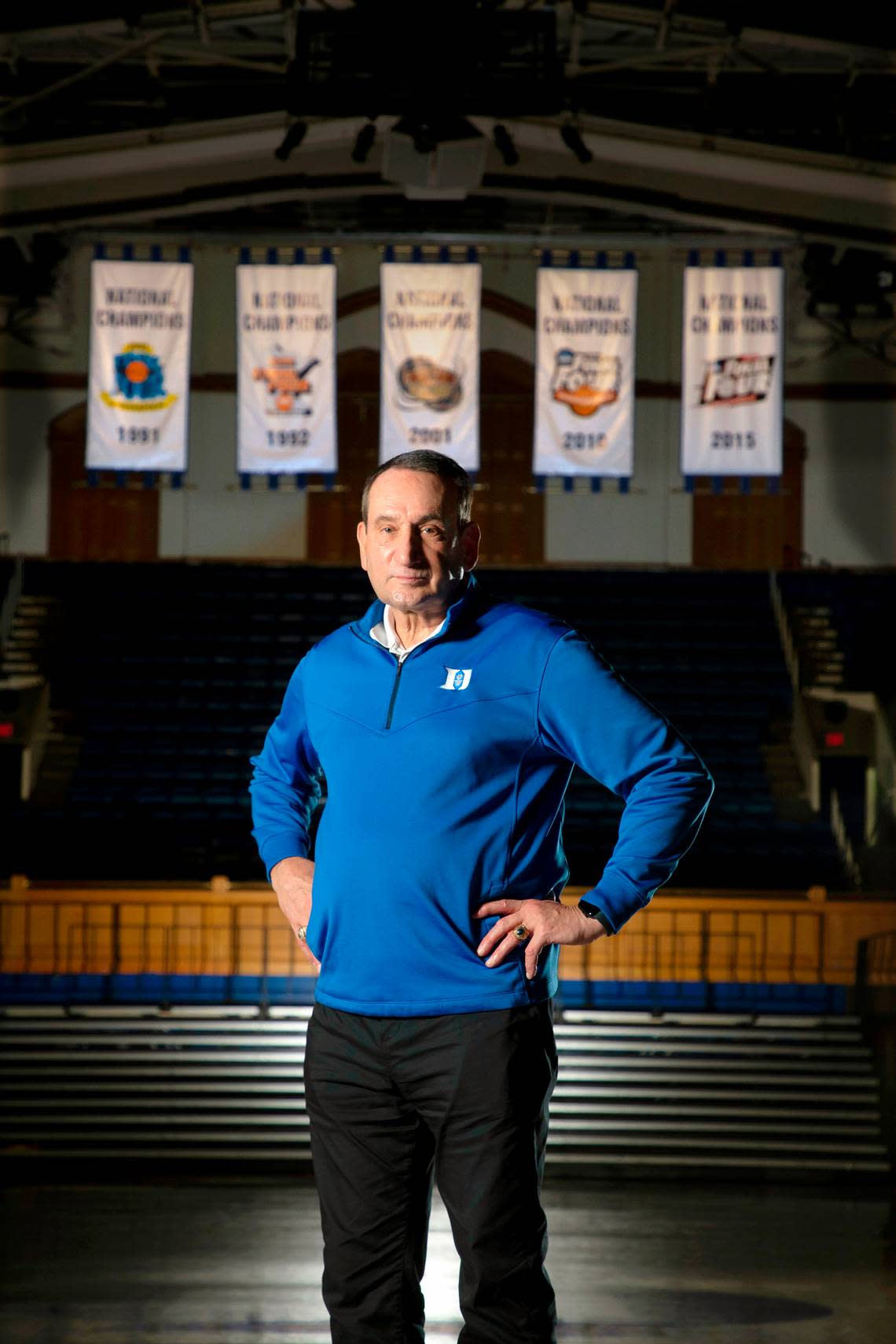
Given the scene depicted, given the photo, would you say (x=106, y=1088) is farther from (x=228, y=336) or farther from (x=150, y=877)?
(x=228, y=336)

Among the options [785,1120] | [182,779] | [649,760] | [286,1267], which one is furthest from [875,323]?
[649,760]

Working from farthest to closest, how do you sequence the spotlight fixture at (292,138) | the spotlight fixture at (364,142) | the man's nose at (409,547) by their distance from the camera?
the spotlight fixture at (292,138)
the spotlight fixture at (364,142)
the man's nose at (409,547)

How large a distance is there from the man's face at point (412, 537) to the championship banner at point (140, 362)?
12.2m

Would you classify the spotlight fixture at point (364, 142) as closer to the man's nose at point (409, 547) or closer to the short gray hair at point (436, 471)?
the short gray hair at point (436, 471)

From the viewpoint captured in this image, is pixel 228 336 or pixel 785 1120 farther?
pixel 228 336

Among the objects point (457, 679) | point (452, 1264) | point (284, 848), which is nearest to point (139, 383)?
point (452, 1264)

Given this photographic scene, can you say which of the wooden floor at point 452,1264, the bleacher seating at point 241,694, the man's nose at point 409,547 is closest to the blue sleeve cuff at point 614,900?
the man's nose at point 409,547

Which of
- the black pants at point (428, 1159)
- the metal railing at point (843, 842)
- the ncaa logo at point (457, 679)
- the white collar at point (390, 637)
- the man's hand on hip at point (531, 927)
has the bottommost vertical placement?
the metal railing at point (843, 842)

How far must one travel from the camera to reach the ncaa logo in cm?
250

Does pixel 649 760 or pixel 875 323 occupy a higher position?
pixel 875 323

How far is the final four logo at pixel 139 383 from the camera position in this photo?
14258mm

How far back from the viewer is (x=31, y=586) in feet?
60.0

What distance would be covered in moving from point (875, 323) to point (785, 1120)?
37.4 feet

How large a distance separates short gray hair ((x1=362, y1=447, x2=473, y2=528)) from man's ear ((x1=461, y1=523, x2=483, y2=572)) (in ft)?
0.05
